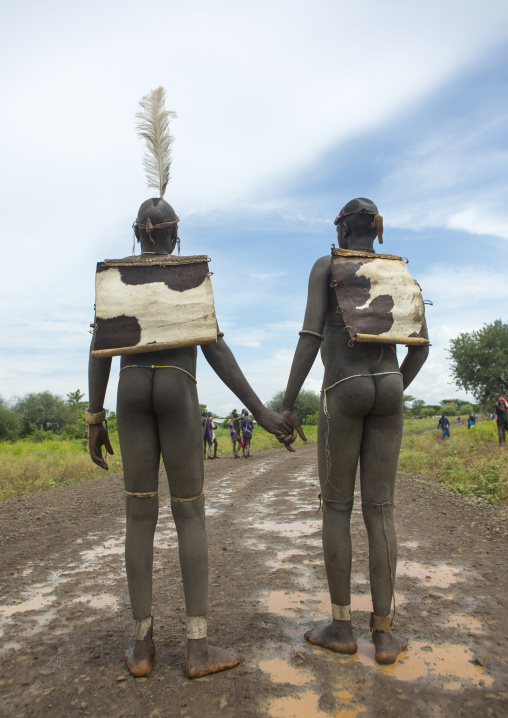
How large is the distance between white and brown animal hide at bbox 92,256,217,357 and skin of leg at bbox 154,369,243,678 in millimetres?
212

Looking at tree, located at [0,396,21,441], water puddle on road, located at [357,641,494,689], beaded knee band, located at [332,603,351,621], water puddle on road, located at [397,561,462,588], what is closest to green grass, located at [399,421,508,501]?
water puddle on road, located at [397,561,462,588]

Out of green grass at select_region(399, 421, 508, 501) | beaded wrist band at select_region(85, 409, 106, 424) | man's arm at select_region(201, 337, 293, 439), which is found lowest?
green grass at select_region(399, 421, 508, 501)

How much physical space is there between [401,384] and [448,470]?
9519mm

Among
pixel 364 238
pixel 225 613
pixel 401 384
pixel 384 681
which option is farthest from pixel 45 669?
pixel 364 238

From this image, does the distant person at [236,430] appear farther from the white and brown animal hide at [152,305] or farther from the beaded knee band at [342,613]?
the white and brown animal hide at [152,305]

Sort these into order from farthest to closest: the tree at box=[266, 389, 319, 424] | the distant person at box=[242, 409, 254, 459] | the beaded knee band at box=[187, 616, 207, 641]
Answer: the tree at box=[266, 389, 319, 424] → the distant person at box=[242, 409, 254, 459] → the beaded knee band at box=[187, 616, 207, 641]

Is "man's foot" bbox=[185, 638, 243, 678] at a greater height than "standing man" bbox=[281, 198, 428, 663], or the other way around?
"standing man" bbox=[281, 198, 428, 663]

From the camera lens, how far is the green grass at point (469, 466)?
8.43 m

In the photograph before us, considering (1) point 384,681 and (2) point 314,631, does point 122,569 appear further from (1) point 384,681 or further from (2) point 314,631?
(1) point 384,681

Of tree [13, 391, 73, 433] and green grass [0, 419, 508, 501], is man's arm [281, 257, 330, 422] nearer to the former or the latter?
green grass [0, 419, 508, 501]

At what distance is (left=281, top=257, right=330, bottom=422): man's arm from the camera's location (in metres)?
2.88

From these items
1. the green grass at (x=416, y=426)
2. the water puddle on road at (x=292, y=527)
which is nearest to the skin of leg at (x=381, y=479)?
the water puddle on road at (x=292, y=527)

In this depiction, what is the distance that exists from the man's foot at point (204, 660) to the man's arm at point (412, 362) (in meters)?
1.78

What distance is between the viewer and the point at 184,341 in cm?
259
